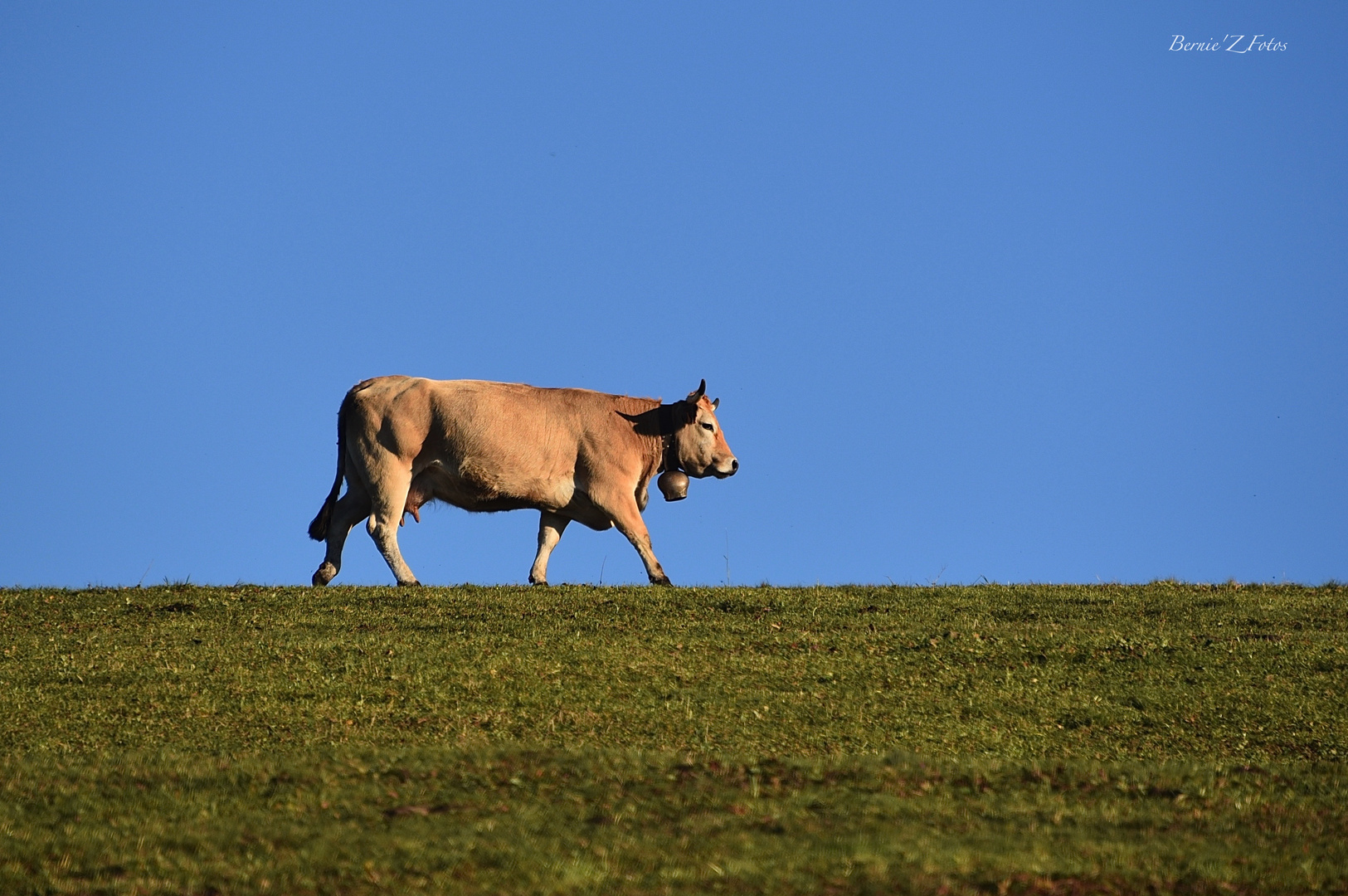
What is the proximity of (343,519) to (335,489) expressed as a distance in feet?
1.40

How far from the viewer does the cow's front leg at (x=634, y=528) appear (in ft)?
68.2

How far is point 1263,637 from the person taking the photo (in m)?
Answer: 15.4

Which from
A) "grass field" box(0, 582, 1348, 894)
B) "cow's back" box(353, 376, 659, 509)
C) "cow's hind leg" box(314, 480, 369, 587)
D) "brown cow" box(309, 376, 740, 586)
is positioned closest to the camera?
"grass field" box(0, 582, 1348, 894)

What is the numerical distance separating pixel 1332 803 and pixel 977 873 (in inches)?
124

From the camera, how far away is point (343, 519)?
2069cm

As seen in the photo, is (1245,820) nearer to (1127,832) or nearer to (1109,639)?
(1127,832)

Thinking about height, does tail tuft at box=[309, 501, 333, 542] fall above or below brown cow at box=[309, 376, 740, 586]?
below

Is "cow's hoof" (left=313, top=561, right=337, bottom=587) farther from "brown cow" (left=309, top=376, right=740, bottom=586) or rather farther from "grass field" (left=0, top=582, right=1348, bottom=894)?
"grass field" (left=0, top=582, right=1348, bottom=894)

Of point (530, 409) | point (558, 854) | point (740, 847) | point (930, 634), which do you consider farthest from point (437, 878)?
point (530, 409)

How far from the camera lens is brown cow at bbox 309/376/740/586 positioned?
20.2 m

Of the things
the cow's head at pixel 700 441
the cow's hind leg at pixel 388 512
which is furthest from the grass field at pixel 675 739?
the cow's head at pixel 700 441

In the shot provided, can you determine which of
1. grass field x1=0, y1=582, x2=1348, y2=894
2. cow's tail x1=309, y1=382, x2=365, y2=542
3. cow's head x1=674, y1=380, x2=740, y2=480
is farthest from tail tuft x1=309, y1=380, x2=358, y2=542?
cow's head x1=674, y1=380, x2=740, y2=480

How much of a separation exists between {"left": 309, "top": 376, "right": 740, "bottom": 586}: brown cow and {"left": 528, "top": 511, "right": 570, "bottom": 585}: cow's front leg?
0.02 metres

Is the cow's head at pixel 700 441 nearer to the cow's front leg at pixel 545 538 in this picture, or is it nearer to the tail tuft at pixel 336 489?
the cow's front leg at pixel 545 538
